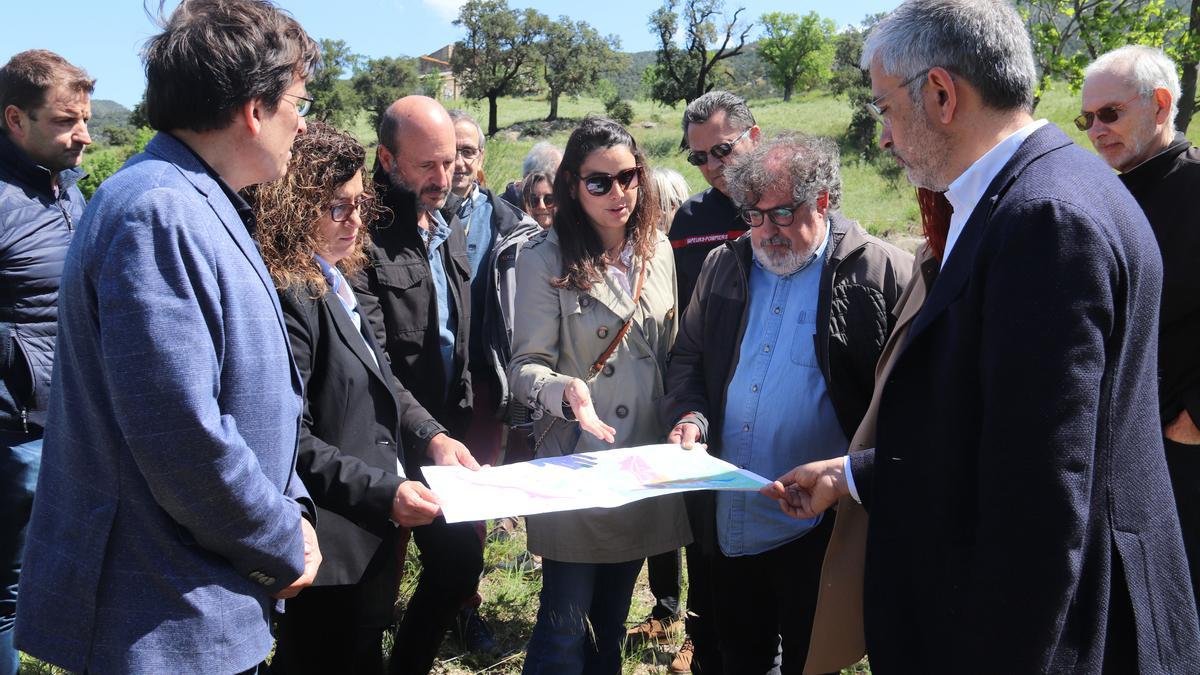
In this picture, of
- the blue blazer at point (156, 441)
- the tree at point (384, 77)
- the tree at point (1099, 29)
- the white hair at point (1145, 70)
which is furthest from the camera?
the tree at point (384, 77)

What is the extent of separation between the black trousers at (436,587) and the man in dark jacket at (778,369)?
0.79m

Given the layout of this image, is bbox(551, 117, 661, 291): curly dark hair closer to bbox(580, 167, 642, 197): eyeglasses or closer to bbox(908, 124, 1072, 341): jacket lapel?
bbox(580, 167, 642, 197): eyeglasses

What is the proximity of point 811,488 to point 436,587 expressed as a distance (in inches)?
54.2

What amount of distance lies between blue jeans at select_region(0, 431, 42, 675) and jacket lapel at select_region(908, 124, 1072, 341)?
3.29 metres

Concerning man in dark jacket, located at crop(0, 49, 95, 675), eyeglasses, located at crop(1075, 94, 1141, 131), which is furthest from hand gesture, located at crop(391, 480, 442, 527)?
eyeglasses, located at crop(1075, 94, 1141, 131)

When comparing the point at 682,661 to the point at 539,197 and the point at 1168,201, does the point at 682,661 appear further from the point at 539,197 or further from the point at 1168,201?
the point at 539,197

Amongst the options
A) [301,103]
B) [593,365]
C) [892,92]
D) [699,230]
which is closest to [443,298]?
[593,365]

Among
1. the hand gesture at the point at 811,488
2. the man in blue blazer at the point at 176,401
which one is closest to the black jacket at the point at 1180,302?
the hand gesture at the point at 811,488

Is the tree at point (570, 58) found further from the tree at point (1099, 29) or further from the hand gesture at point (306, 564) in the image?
the hand gesture at point (306, 564)

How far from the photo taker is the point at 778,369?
2801mm

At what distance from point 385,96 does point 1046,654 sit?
56239mm

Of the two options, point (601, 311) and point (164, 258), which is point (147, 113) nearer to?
point (164, 258)

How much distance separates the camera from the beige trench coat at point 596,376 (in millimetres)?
2939

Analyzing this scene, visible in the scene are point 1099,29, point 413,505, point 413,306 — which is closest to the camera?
point 413,505
